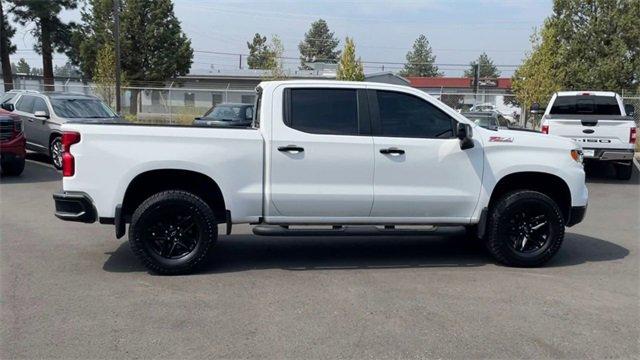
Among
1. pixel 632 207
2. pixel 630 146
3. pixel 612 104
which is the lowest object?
pixel 632 207

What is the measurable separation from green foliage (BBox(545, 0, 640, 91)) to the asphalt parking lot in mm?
23896

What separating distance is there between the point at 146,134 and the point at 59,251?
2.10 m

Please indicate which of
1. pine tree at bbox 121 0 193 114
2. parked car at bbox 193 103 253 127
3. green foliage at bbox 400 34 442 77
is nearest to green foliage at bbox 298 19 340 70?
green foliage at bbox 400 34 442 77

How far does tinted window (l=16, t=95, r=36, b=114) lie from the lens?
49.5 ft

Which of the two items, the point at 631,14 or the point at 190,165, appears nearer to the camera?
the point at 190,165

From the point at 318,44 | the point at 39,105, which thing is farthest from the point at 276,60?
the point at 318,44

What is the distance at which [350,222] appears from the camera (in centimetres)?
641

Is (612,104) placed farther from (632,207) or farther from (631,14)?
(631,14)

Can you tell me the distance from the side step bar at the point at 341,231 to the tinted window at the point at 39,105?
10329 mm

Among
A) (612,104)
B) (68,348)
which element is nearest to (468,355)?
(68,348)

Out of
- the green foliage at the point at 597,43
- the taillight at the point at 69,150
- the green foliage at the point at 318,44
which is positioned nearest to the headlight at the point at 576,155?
the taillight at the point at 69,150

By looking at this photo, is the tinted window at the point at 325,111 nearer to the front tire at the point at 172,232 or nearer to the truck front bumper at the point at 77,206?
the front tire at the point at 172,232

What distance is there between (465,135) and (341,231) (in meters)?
1.60

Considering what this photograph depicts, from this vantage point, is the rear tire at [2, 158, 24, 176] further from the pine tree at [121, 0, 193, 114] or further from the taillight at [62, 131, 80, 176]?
the pine tree at [121, 0, 193, 114]
